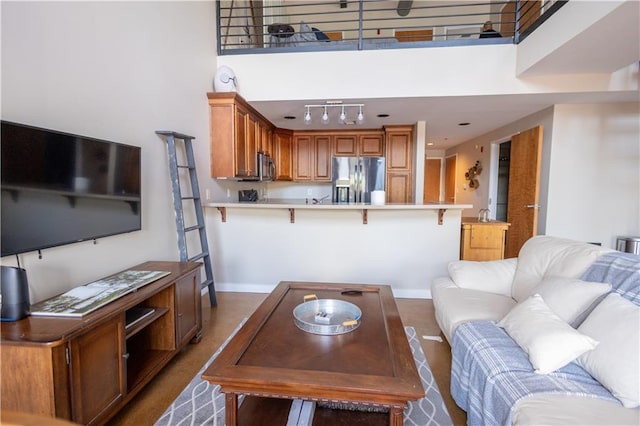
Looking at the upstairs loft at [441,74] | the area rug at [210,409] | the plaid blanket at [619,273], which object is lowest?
the area rug at [210,409]

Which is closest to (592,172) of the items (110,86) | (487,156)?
(487,156)

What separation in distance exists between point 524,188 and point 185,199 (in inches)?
167

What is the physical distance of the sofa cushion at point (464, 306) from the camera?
6.42 ft

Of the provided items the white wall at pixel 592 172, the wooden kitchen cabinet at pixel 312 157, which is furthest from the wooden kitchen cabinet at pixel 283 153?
the white wall at pixel 592 172

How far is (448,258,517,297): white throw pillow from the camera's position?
2420mm

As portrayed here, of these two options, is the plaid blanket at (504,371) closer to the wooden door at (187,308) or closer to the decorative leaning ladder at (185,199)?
the wooden door at (187,308)

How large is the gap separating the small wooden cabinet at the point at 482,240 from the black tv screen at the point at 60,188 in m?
3.49

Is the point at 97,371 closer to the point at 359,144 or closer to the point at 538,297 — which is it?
the point at 538,297

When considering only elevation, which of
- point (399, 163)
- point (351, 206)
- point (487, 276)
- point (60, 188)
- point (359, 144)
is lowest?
point (487, 276)

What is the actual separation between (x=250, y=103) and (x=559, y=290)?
338cm

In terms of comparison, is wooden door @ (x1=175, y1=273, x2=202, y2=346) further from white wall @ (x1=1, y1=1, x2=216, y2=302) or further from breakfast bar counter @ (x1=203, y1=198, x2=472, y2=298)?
breakfast bar counter @ (x1=203, y1=198, x2=472, y2=298)

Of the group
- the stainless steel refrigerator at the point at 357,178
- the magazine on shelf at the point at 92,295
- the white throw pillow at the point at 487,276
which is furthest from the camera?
the stainless steel refrigerator at the point at 357,178

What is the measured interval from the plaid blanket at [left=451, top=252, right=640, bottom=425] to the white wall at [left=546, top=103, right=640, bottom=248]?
2396 millimetres

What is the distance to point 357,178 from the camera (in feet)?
17.2
